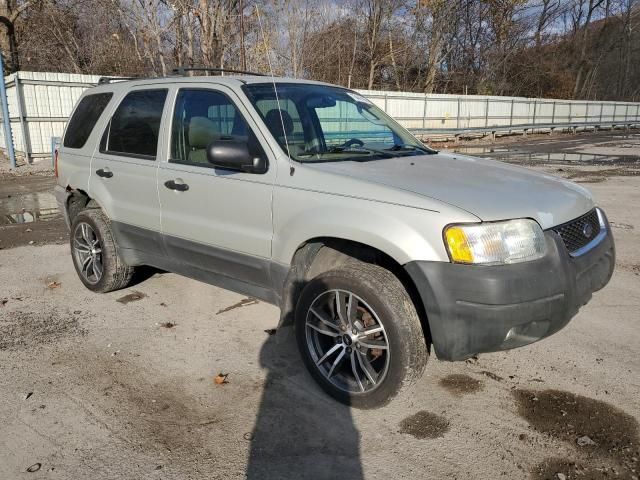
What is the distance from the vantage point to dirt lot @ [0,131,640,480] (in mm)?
2697

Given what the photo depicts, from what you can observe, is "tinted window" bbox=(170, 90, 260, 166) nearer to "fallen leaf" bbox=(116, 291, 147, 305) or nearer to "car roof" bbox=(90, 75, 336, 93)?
"car roof" bbox=(90, 75, 336, 93)

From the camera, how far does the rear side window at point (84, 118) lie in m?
4.95

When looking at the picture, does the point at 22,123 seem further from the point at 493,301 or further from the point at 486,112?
the point at 486,112

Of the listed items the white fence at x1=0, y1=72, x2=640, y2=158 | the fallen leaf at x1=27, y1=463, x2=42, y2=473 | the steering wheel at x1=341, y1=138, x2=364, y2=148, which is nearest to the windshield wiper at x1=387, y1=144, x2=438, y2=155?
the steering wheel at x1=341, y1=138, x2=364, y2=148

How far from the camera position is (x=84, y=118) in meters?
5.12

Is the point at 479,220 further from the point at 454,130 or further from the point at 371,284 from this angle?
the point at 454,130

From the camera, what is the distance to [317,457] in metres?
2.74

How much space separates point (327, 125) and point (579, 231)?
1895mm

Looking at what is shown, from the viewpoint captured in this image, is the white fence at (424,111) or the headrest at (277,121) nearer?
the headrest at (277,121)

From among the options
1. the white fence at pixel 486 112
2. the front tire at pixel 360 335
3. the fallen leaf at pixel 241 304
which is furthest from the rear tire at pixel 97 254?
the white fence at pixel 486 112

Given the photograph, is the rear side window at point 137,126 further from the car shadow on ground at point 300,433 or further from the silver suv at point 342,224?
the car shadow on ground at point 300,433

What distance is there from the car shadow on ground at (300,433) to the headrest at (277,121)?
1.60 m

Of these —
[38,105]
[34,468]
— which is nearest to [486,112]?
[38,105]

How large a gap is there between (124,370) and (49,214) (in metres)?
6.49
